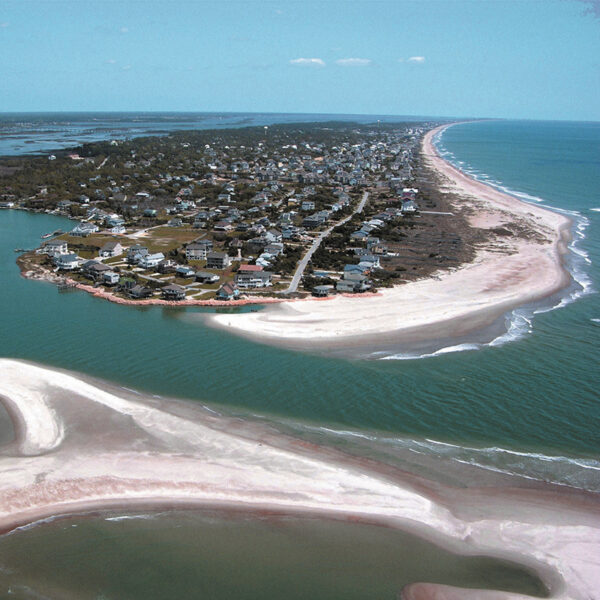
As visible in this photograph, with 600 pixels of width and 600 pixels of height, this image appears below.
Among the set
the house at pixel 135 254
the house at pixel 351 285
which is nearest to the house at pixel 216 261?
the house at pixel 135 254

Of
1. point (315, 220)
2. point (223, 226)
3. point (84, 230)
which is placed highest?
point (315, 220)

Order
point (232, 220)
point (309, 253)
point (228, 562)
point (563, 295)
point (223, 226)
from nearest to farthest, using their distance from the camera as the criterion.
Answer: point (228, 562) → point (563, 295) → point (309, 253) → point (223, 226) → point (232, 220)

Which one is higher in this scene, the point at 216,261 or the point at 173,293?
the point at 216,261

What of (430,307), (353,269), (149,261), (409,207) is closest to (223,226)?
(149,261)

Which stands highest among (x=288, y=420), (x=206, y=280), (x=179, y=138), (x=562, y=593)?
(x=179, y=138)

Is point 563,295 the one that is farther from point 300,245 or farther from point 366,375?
point 300,245

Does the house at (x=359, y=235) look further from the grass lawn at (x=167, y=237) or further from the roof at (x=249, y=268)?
the grass lawn at (x=167, y=237)

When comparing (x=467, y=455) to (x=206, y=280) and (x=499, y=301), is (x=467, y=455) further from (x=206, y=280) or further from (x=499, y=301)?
(x=206, y=280)

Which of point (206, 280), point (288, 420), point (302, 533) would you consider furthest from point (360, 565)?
point (206, 280)
